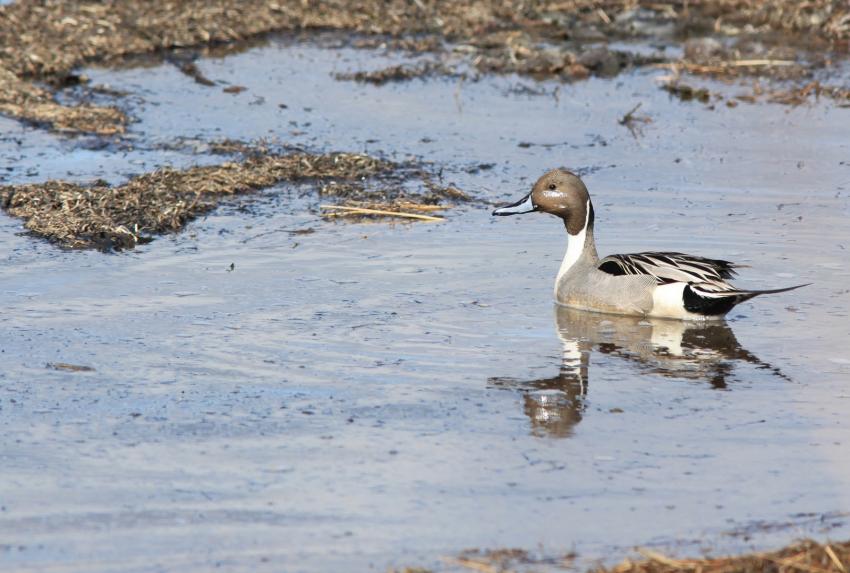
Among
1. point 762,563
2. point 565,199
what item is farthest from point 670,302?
point 762,563

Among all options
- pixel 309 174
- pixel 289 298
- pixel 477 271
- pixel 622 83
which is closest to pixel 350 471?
pixel 289 298

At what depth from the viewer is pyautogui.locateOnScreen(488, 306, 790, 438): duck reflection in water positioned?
626 centimetres

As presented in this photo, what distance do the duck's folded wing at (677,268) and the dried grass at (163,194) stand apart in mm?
2349

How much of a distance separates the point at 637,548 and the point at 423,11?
12.4m

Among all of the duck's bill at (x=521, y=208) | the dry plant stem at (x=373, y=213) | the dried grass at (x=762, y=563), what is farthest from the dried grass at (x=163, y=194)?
the dried grass at (x=762, y=563)

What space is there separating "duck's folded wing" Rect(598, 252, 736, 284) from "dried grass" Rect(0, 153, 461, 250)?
2349 millimetres

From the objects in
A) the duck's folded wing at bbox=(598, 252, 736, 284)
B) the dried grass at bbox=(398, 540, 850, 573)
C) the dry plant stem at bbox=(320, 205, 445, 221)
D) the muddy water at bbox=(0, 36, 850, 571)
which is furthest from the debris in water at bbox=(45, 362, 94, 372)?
the dry plant stem at bbox=(320, 205, 445, 221)

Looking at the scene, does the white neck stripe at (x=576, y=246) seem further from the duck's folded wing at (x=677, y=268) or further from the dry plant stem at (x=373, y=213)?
the dry plant stem at (x=373, y=213)

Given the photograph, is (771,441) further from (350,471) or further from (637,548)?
(350,471)

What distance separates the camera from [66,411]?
6090 millimetres

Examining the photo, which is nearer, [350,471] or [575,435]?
[350,471]

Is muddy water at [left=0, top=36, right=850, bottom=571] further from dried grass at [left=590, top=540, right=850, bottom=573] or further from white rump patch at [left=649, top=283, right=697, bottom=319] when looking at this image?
dried grass at [left=590, top=540, right=850, bottom=573]

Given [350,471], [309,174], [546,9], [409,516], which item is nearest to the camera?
[409,516]

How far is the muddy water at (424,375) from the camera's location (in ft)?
16.4
